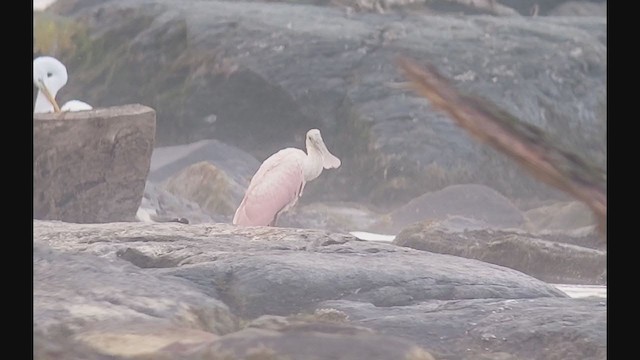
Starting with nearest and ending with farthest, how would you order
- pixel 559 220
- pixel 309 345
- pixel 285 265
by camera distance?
pixel 309 345, pixel 285 265, pixel 559 220

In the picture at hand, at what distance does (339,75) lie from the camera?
6.38 feet

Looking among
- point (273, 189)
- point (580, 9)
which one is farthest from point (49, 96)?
point (580, 9)

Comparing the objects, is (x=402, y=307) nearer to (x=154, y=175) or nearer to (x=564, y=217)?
(x=564, y=217)

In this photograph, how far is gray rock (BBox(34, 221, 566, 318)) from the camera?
1719 millimetres

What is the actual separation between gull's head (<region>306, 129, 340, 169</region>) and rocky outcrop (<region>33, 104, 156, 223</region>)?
0.96 ft

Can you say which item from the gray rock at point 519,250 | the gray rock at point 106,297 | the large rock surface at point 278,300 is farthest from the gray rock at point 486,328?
the gray rock at point 106,297

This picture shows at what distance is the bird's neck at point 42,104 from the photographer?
69.7 inches

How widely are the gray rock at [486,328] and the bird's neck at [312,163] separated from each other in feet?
0.87

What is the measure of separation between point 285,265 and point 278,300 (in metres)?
0.06

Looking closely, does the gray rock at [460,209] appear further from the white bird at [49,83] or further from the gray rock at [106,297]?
the white bird at [49,83]

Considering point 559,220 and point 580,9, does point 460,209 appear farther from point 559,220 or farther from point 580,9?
point 580,9

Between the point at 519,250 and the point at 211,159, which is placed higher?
the point at 211,159

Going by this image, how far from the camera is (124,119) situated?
1.87 metres
